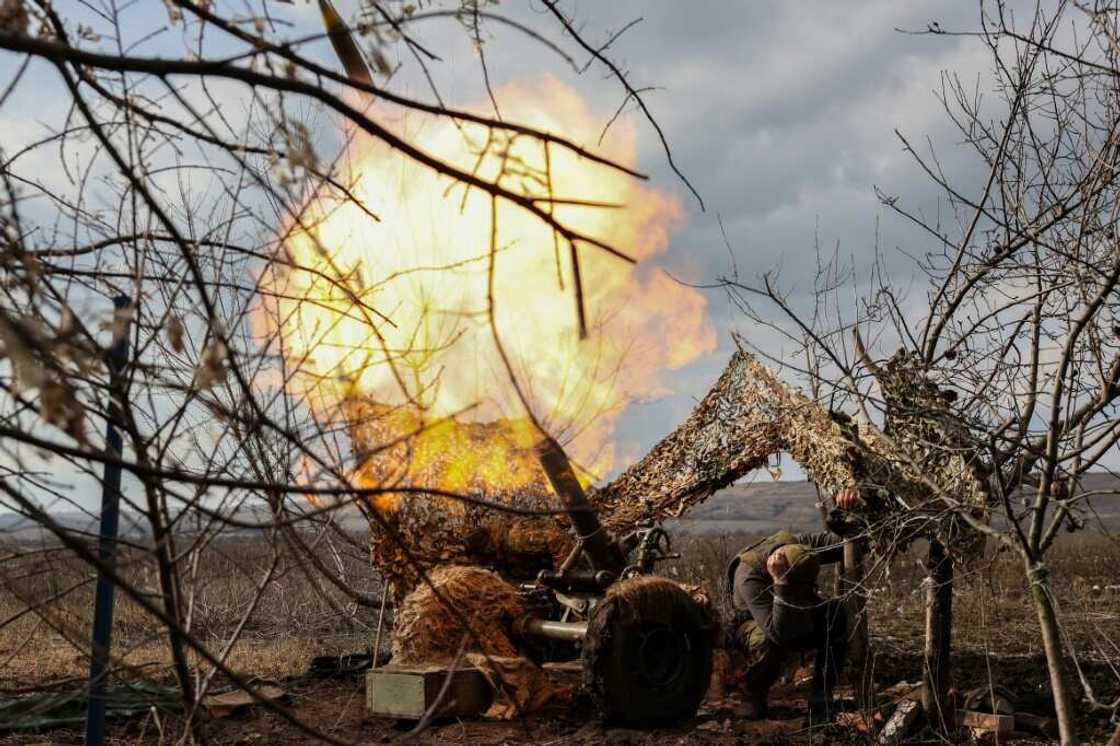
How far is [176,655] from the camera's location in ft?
11.6

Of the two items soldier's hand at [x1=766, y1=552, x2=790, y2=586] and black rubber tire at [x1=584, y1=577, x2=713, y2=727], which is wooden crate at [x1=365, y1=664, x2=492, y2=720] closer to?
black rubber tire at [x1=584, y1=577, x2=713, y2=727]

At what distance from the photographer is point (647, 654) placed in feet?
31.1

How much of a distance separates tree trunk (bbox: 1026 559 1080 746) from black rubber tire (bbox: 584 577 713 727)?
4.44 metres

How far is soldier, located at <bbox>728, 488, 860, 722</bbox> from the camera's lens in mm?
9234

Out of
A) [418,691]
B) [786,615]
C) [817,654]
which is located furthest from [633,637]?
[418,691]

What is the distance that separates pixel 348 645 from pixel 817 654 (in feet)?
24.0

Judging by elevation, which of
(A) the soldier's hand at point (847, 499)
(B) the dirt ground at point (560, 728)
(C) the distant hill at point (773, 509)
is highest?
(C) the distant hill at point (773, 509)

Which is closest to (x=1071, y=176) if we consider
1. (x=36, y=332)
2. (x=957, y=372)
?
(x=957, y=372)

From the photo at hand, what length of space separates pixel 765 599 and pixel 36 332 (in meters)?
8.65

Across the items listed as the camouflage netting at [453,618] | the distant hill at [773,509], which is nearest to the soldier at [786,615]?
the camouflage netting at [453,618]

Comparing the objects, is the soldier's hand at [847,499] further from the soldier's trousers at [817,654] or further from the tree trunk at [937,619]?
the soldier's trousers at [817,654]

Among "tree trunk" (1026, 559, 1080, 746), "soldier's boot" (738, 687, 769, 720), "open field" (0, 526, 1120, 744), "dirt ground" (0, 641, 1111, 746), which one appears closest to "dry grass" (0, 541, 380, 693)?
"open field" (0, 526, 1120, 744)

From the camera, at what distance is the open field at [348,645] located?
551 centimetres

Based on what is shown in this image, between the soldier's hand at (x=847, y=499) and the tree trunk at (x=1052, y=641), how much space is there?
3731mm
